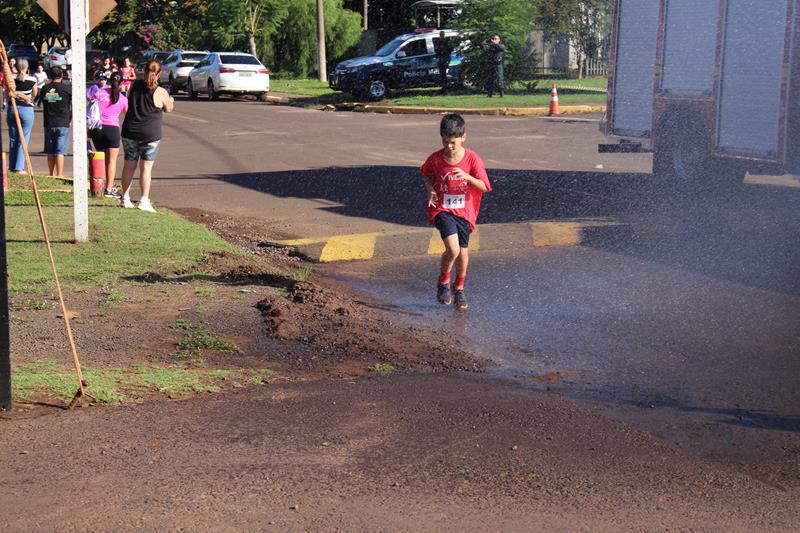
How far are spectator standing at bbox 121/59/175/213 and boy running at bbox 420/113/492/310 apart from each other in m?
5.20

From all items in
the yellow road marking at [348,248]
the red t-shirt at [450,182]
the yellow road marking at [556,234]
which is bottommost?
the yellow road marking at [348,248]

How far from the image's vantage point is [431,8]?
162 ft

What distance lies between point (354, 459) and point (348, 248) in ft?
19.1

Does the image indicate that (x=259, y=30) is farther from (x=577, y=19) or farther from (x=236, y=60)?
(x=577, y=19)

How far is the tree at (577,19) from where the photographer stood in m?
42.5

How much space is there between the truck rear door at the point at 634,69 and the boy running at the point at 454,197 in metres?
7.80

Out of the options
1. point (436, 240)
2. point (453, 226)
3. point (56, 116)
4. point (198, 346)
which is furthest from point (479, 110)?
point (198, 346)

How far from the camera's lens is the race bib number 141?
8.48m

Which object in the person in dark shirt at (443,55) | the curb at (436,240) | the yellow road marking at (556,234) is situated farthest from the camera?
the person in dark shirt at (443,55)

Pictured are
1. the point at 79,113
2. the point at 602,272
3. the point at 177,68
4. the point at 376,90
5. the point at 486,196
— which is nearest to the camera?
the point at 602,272

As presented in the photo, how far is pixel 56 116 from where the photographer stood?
16.0m

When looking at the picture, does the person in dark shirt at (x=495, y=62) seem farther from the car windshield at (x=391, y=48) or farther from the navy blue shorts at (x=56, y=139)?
the navy blue shorts at (x=56, y=139)

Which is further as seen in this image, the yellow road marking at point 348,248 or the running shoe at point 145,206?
the running shoe at point 145,206

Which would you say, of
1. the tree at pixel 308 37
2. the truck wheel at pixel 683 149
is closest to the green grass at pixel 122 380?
the truck wheel at pixel 683 149
